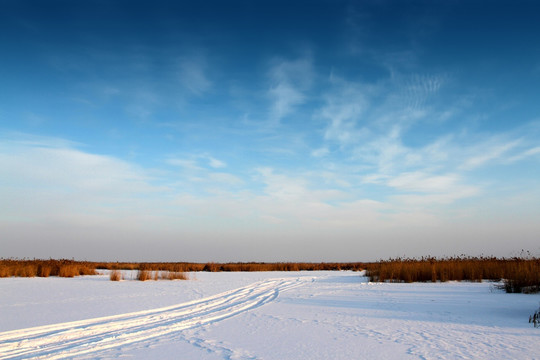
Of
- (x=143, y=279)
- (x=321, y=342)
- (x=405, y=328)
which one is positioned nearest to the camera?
(x=321, y=342)

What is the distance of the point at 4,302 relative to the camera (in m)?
7.49

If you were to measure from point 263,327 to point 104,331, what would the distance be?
6.81 feet

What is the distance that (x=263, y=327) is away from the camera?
5.43m

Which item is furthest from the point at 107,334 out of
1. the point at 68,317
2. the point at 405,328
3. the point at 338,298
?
the point at 338,298

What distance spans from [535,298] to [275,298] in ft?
18.7

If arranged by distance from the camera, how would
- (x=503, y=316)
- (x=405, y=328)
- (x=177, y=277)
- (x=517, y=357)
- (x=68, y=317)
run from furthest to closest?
(x=177, y=277), (x=503, y=316), (x=68, y=317), (x=405, y=328), (x=517, y=357)

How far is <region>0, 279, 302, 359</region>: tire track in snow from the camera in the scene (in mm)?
4004

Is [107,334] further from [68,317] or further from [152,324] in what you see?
[68,317]

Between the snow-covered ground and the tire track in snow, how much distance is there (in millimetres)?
11

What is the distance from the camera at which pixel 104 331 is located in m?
4.95

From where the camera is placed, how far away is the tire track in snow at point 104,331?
13.1ft

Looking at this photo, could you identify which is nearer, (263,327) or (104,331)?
(104,331)

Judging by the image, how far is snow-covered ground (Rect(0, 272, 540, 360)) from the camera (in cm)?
406

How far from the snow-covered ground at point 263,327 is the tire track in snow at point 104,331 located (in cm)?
1
